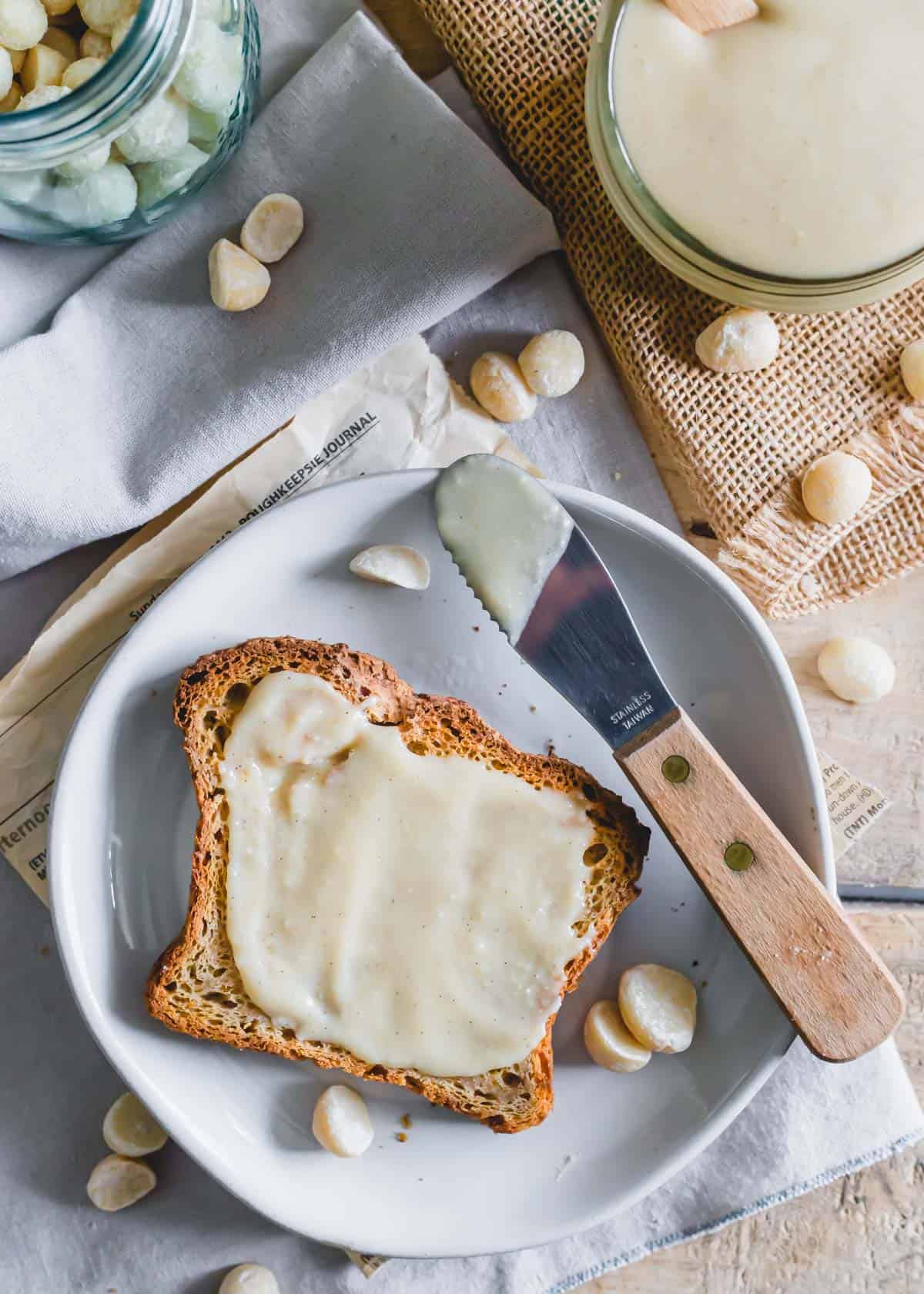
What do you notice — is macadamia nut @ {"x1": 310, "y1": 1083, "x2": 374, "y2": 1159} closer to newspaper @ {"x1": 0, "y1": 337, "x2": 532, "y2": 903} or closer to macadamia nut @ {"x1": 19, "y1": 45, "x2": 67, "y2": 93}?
newspaper @ {"x1": 0, "y1": 337, "x2": 532, "y2": 903}

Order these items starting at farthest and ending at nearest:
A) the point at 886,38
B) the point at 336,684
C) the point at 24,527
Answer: the point at 24,527 < the point at 336,684 < the point at 886,38

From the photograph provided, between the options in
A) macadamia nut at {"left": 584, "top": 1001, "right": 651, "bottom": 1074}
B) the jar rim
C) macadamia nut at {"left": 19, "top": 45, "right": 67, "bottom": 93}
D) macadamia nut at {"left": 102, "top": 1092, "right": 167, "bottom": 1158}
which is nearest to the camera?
the jar rim

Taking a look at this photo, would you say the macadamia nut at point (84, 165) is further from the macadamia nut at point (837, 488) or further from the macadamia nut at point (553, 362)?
the macadamia nut at point (837, 488)

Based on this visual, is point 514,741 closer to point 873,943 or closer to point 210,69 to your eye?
point 873,943

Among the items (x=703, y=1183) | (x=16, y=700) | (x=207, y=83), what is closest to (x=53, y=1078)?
(x=16, y=700)

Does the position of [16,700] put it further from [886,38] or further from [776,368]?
[886,38]

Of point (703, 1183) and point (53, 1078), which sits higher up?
point (53, 1078)

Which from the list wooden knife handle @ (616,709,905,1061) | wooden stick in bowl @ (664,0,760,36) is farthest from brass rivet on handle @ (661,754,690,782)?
wooden stick in bowl @ (664,0,760,36)
